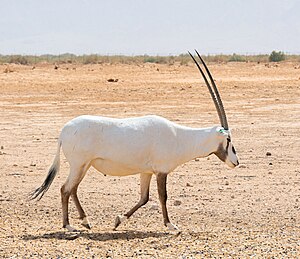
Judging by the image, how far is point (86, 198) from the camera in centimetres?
1284

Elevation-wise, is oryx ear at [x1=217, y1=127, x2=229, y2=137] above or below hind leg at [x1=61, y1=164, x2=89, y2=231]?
above

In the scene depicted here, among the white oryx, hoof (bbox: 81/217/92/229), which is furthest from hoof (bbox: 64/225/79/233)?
hoof (bbox: 81/217/92/229)

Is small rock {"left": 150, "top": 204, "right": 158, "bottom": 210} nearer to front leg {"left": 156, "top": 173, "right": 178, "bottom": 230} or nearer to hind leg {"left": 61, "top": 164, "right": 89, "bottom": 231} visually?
front leg {"left": 156, "top": 173, "right": 178, "bottom": 230}

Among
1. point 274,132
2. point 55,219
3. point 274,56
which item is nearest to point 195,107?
point 274,132

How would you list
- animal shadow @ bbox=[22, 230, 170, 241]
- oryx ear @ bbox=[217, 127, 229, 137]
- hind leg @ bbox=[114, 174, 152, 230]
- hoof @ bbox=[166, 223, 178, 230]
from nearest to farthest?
animal shadow @ bbox=[22, 230, 170, 241] → hoof @ bbox=[166, 223, 178, 230] → hind leg @ bbox=[114, 174, 152, 230] → oryx ear @ bbox=[217, 127, 229, 137]

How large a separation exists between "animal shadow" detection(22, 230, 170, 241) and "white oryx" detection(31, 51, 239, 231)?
21cm

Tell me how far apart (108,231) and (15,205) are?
241cm

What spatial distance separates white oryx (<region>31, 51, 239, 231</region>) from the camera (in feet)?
33.1

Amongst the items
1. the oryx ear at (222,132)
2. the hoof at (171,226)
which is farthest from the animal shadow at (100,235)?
the oryx ear at (222,132)

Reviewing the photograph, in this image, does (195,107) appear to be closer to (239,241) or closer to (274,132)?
(274,132)

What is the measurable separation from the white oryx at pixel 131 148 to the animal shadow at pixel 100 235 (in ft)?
0.69

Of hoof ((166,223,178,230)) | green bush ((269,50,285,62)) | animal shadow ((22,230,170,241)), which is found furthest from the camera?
green bush ((269,50,285,62))

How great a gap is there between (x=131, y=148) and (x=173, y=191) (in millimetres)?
3359

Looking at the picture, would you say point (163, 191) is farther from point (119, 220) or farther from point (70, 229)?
point (70, 229)
